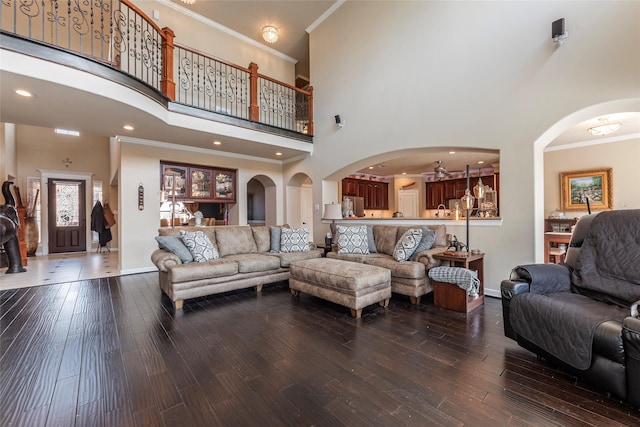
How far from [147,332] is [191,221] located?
13.4 ft

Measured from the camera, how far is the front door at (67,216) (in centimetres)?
835

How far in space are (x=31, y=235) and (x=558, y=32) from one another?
1201 centimetres

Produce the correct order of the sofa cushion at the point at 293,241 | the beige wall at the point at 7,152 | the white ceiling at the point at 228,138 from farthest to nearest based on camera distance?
the beige wall at the point at 7,152 < the sofa cushion at the point at 293,241 < the white ceiling at the point at 228,138

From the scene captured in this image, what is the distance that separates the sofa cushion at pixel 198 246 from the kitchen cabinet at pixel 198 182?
2.46m

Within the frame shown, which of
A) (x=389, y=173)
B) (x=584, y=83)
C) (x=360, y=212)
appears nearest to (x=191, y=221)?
(x=360, y=212)

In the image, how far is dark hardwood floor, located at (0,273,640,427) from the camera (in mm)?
1517

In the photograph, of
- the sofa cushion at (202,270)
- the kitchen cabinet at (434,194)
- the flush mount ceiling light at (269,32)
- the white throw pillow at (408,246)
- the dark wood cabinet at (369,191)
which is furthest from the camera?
the kitchen cabinet at (434,194)

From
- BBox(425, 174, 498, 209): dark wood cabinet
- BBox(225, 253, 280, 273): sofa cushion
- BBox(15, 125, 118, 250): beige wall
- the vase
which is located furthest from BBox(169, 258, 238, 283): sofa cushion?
BBox(15, 125, 118, 250): beige wall

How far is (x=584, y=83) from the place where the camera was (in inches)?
120

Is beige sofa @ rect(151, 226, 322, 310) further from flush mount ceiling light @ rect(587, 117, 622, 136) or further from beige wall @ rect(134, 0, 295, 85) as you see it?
flush mount ceiling light @ rect(587, 117, 622, 136)

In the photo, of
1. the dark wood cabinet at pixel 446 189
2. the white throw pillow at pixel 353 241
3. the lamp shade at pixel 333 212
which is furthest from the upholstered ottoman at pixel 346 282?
the dark wood cabinet at pixel 446 189

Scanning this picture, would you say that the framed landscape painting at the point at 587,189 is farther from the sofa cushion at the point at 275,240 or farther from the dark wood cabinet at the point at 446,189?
the sofa cushion at the point at 275,240

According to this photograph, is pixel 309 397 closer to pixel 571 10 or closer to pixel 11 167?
pixel 571 10

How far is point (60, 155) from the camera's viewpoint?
8.41 m
